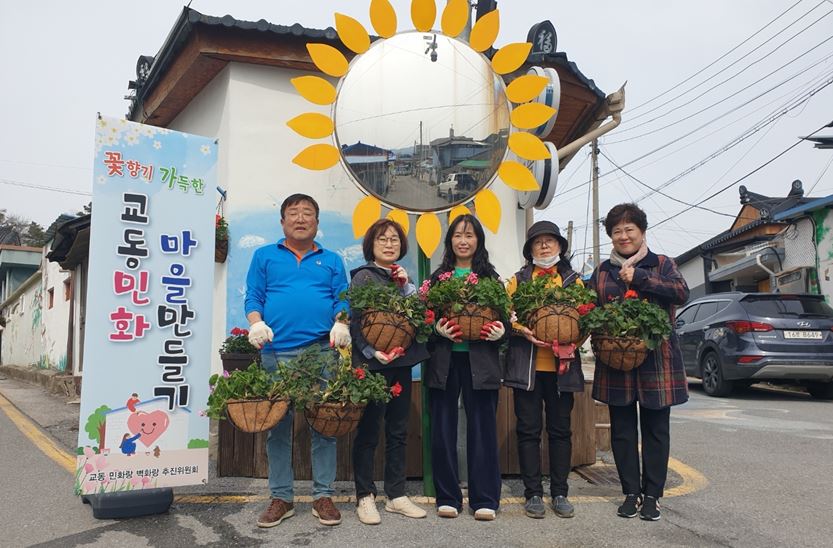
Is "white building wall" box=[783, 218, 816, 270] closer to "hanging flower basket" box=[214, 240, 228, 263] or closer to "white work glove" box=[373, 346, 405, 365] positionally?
"hanging flower basket" box=[214, 240, 228, 263]

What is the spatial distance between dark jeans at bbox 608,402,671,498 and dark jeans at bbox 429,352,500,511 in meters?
0.79

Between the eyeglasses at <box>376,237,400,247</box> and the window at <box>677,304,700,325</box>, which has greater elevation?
the eyeglasses at <box>376,237,400,247</box>

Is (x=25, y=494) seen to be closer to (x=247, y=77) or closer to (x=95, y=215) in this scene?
(x=95, y=215)

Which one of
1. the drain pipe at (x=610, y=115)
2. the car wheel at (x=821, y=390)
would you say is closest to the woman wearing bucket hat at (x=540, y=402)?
the drain pipe at (x=610, y=115)

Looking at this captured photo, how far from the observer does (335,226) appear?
6.12m

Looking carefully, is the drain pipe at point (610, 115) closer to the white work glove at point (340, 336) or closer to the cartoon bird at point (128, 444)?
the white work glove at point (340, 336)

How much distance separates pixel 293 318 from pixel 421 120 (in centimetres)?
198

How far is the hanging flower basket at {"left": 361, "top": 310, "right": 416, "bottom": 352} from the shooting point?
3.43 metres

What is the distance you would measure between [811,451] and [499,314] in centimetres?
388

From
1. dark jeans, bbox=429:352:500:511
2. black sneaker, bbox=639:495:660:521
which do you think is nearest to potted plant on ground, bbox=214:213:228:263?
dark jeans, bbox=429:352:500:511

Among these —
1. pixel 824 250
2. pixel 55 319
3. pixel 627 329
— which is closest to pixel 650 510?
pixel 627 329

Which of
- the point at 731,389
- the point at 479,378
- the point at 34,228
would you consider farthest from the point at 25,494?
the point at 34,228

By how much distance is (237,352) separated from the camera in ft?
17.5

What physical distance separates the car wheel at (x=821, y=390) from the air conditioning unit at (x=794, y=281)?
477 cm
